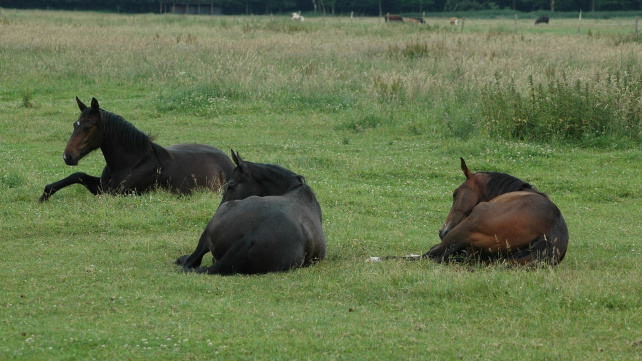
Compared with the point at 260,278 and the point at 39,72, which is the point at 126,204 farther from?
the point at 39,72

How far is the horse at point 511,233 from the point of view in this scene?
7.27 metres

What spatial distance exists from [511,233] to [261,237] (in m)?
2.31

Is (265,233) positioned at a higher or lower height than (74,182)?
higher

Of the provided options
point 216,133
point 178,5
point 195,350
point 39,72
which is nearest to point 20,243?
point 195,350

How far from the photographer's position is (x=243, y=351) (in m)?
5.02

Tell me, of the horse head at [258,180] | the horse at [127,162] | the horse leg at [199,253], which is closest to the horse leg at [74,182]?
the horse at [127,162]

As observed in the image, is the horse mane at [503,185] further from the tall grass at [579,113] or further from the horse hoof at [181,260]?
the tall grass at [579,113]

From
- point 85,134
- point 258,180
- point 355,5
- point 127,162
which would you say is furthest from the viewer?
point 355,5

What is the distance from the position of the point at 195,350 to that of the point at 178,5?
88409mm

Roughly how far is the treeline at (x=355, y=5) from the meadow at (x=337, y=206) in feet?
201

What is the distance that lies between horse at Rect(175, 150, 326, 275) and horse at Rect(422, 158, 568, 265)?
1.27 m

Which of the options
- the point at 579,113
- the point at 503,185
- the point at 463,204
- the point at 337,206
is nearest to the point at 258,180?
the point at 463,204

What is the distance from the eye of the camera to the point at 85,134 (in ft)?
35.7

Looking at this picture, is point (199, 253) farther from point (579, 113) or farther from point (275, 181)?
point (579, 113)
